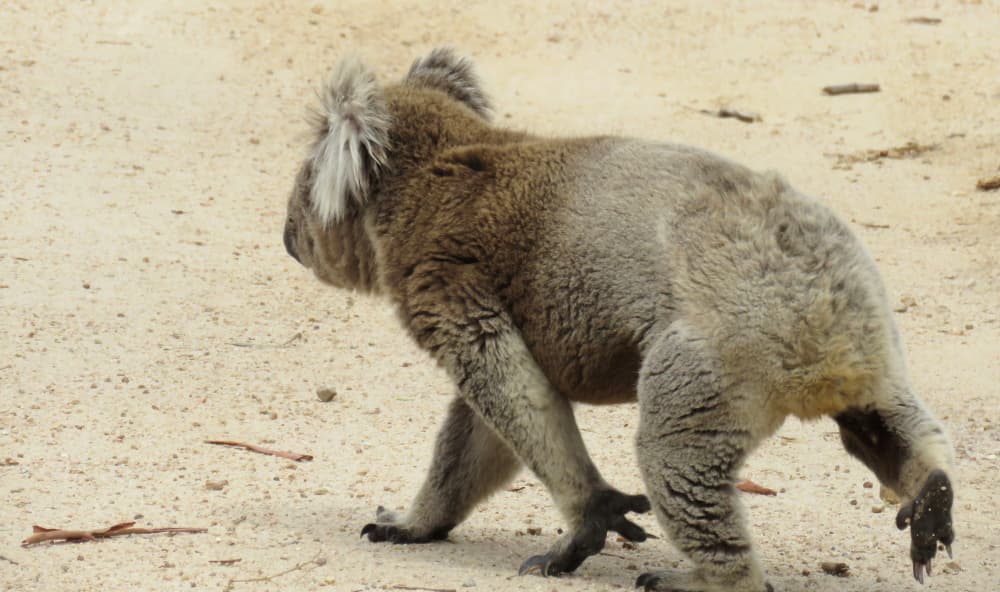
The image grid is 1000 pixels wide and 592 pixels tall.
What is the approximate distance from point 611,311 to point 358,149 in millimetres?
1240

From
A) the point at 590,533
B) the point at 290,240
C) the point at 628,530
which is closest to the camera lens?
the point at 590,533

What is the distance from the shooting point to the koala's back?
410cm

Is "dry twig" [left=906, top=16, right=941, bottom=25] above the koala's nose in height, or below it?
below

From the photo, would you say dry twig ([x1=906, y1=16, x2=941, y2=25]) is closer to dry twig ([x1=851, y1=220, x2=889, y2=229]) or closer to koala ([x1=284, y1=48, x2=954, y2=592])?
dry twig ([x1=851, y1=220, x2=889, y2=229])

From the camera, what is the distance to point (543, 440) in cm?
466

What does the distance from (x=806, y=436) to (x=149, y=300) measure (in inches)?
149

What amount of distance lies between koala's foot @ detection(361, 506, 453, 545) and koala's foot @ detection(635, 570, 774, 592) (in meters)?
1.08

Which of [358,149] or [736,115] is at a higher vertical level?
[358,149]

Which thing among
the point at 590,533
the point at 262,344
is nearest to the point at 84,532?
the point at 590,533

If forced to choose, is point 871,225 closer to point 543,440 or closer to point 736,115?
point 736,115

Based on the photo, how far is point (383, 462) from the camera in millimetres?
6270

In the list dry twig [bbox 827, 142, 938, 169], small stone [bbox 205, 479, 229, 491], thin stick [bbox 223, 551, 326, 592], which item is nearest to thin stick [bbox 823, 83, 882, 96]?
dry twig [bbox 827, 142, 938, 169]

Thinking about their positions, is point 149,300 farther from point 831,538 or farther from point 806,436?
point 831,538

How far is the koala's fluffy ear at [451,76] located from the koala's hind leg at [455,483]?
132 centimetres
